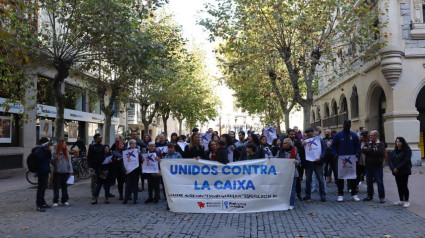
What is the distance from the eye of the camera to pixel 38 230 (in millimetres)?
7359

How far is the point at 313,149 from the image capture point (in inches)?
391

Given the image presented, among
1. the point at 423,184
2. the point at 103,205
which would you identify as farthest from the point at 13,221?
the point at 423,184

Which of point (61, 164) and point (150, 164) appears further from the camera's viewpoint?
point (150, 164)

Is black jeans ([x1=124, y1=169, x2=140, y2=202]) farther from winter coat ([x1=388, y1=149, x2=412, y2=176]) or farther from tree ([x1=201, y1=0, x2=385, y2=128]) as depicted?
tree ([x1=201, y1=0, x2=385, y2=128])

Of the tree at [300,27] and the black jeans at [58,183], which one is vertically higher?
the tree at [300,27]

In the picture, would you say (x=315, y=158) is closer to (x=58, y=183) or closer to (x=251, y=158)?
(x=251, y=158)

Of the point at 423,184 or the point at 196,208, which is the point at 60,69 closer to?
the point at 196,208

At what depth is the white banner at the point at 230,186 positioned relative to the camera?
8.80 m

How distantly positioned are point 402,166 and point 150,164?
6.19 meters

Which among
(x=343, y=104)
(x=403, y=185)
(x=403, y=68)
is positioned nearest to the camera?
(x=403, y=185)

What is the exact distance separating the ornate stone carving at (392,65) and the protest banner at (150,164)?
13.9 metres

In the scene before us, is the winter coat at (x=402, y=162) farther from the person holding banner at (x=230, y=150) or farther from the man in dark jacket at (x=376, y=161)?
the person holding banner at (x=230, y=150)

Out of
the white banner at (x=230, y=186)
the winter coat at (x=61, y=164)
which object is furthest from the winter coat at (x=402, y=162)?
the winter coat at (x=61, y=164)

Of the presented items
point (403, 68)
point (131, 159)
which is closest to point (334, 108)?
point (403, 68)
